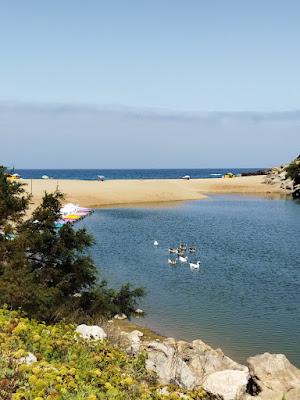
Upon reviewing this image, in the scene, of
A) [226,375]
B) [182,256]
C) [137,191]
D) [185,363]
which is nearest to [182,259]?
[182,256]

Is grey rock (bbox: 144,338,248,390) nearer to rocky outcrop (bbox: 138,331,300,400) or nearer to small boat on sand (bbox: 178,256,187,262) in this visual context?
rocky outcrop (bbox: 138,331,300,400)

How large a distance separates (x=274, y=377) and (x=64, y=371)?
29.2 feet

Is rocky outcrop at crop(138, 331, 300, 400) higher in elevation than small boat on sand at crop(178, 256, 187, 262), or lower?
higher

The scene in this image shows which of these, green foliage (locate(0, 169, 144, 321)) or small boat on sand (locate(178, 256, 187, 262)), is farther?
small boat on sand (locate(178, 256, 187, 262))

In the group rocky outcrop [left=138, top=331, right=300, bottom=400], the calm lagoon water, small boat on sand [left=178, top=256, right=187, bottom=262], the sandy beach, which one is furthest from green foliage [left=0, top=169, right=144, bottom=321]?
the sandy beach

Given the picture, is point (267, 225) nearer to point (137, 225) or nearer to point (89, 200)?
point (137, 225)

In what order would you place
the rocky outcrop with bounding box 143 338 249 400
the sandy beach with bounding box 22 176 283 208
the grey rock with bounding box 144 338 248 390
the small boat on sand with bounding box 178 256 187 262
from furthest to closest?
the sandy beach with bounding box 22 176 283 208, the small boat on sand with bounding box 178 256 187 262, the grey rock with bounding box 144 338 248 390, the rocky outcrop with bounding box 143 338 249 400

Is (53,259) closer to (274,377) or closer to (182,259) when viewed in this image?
(274,377)

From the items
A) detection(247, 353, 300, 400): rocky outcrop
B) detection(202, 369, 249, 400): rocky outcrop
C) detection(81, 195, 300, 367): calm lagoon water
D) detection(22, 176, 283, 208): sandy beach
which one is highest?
detection(22, 176, 283, 208): sandy beach

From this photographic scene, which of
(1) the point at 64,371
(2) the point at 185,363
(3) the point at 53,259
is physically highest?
(1) the point at 64,371

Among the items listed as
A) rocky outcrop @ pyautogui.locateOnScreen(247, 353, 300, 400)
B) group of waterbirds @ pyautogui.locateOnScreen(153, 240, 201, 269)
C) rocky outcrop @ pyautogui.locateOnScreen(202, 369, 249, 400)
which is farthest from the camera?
group of waterbirds @ pyautogui.locateOnScreen(153, 240, 201, 269)

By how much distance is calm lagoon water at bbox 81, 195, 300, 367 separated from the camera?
22647 mm

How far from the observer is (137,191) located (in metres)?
97.6

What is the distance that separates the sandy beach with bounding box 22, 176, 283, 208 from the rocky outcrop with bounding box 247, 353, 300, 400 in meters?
61.8
